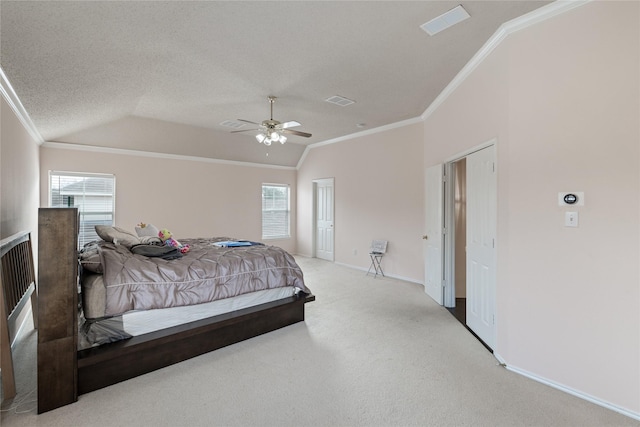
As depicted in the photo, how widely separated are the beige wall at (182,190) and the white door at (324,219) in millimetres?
1031

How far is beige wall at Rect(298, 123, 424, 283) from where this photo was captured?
539cm

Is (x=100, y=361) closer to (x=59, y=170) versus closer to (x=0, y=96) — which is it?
(x=0, y=96)

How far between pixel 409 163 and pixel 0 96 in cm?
530

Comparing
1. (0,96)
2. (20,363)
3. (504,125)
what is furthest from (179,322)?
(504,125)

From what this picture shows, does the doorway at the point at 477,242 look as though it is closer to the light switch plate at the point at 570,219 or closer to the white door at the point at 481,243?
the white door at the point at 481,243

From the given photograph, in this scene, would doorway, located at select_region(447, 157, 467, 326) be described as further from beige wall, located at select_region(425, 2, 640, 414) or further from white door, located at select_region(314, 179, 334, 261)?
white door, located at select_region(314, 179, 334, 261)

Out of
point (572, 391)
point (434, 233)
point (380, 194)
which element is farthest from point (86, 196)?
point (572, 391)

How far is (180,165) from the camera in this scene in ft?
21.1

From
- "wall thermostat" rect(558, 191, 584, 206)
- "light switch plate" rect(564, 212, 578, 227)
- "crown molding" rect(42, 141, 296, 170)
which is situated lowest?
"light switch plate" rect(564, 212, 578, 227)

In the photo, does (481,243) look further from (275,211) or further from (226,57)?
(275,211)

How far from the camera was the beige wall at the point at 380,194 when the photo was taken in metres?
5.39

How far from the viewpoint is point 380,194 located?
6.01 metres

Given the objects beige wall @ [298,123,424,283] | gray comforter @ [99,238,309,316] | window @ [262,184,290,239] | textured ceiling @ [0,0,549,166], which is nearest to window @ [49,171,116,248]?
textured ceiling @ [0,0,549,166]

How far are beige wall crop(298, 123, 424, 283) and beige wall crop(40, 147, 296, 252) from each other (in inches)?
70.3
